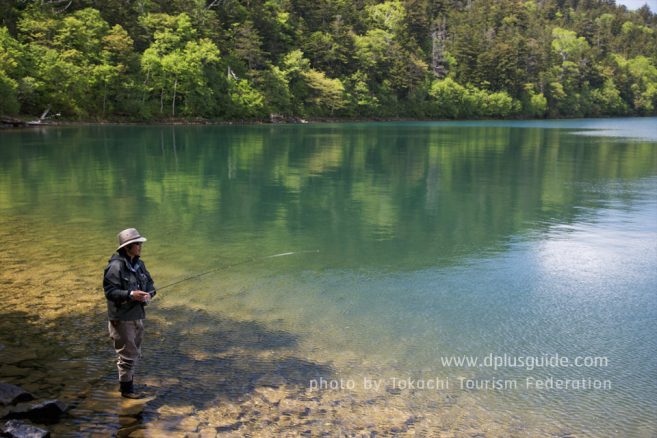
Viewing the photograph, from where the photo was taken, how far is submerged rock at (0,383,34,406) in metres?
5.96

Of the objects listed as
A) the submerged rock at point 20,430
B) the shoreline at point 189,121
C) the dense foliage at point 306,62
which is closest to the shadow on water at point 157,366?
the submerged rock at point 20,430

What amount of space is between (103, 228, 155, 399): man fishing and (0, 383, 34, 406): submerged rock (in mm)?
961

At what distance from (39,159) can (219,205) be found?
1735cm

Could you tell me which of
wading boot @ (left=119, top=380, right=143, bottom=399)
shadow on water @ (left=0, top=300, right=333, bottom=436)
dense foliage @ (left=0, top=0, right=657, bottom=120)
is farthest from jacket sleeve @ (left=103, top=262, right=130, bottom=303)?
dense foliage @ (left=0, top=0, right=657, bottom=120)

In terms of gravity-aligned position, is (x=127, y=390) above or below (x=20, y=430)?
below

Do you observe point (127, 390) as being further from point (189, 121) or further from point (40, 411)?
point (189, 121)

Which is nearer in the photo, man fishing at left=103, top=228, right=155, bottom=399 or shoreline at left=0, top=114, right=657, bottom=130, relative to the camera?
man fishing at left=103, top=228, right=155, bottom=399

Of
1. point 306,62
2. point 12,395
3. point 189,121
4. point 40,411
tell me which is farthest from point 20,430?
point 306,62

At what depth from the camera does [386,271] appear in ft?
41.5

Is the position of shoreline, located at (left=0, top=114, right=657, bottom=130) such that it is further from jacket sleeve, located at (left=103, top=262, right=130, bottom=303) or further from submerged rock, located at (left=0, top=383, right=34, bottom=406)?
jacket sleeve, located at (left=103, top=262, right=130, bottom=303)

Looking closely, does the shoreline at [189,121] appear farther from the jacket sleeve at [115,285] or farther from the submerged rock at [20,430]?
the submerged rock at [20,430]

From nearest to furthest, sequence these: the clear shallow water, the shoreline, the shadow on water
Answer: the shadow on water < the clear shallow water < the shoreline

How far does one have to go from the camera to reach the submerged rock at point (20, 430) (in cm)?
533

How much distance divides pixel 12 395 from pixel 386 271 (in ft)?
26.4
